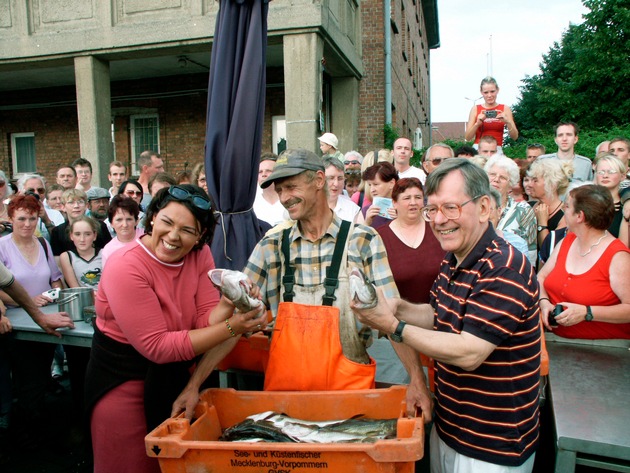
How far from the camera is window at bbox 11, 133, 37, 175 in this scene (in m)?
16.3

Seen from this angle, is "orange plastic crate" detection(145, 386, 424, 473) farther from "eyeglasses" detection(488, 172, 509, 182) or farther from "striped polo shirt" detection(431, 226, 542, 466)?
"eyeglasses" detection(488, 172, 509, 182)

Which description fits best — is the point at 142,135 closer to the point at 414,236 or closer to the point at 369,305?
the point at 414,236

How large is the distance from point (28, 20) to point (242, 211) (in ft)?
34.5

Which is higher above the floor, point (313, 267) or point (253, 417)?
point (313, 267)

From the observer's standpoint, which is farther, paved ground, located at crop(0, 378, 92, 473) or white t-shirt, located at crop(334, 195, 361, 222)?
white t-shirt, located at crop(334, 195, 361, 222)

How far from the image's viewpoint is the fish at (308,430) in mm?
2117

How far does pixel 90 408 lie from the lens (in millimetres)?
2506

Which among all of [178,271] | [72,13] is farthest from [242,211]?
[72,13]

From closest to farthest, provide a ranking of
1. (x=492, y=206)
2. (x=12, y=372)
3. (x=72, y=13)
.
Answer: (x=492, y=206)
(x=12, y=372)
(x=72, y=13)

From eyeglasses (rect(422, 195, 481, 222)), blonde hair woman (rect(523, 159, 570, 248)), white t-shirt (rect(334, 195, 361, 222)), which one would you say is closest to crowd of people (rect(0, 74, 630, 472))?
eyeglasses (rect(422, 195, 481, 222))

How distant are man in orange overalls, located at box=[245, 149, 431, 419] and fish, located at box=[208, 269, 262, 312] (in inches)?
12.2

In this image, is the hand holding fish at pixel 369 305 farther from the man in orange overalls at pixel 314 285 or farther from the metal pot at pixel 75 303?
the metal pot at pixel 75 303

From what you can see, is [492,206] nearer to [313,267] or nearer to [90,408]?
[313,267]

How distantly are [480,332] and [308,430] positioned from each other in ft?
2.70
